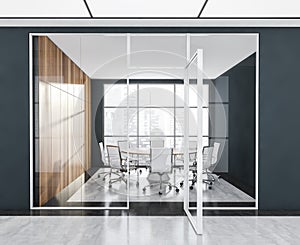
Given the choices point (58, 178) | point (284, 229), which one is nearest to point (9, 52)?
point (58, 178)

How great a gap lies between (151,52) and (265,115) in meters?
1.67

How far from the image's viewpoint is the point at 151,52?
5246 mm

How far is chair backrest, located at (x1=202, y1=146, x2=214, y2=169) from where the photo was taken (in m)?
5.04

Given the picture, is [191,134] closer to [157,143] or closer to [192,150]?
[192,150]

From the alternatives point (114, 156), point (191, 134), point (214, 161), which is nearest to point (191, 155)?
point (191, 134)

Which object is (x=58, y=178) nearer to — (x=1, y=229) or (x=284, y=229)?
(x=1, y=229)

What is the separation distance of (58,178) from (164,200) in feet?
4.55

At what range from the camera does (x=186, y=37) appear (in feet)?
17.4
